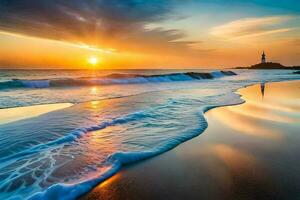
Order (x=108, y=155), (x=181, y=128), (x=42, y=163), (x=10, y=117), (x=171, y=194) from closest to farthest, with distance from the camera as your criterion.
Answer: (x=171, y=194), (x=42, y=163), (x=108, y=155), (x=181, y=128), (x=10, y=117)

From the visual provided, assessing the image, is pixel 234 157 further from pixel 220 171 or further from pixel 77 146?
pixel 77 146

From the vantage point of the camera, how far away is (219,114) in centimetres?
804

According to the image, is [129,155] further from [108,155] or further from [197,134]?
[197,134]

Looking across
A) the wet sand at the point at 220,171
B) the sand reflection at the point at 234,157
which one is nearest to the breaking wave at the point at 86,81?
the wet sand at the point at 220,171

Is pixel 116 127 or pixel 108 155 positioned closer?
pixel 108 155

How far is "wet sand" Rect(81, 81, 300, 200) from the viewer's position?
2.97 meters

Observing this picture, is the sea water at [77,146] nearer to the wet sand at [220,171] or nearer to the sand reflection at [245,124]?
the wet sand at [220,171]

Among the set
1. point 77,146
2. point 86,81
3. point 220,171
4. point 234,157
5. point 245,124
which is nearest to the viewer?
point 220,171

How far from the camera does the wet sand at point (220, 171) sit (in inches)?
117

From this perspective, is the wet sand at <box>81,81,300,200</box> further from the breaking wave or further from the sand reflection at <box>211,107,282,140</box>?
the breaking wave

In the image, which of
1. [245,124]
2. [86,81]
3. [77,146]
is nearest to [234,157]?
[245,124]

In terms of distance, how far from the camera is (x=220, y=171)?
11.8 feet

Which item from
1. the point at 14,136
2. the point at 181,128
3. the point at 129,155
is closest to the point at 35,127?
the point at 14,136

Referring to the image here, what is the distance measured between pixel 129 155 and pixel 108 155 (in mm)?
422
